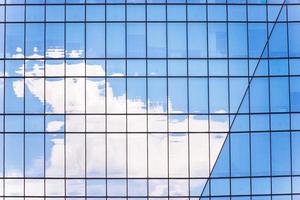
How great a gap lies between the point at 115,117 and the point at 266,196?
24.3 feet

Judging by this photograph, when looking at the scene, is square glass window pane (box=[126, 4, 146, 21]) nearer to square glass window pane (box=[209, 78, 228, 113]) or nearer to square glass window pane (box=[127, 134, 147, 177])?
square glass window pane (box=[209, 78, 228, 113])

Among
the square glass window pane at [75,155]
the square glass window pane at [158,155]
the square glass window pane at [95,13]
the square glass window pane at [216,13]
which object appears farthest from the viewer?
the square glass window pane at [216,13]

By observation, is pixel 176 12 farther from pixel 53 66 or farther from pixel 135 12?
pixel 53 66

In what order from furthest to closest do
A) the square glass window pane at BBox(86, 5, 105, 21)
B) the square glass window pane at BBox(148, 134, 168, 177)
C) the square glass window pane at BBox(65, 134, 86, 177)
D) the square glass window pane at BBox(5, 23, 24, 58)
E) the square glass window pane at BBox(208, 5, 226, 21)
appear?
the square glass window pane at BBox(208, 5, 226, 21) < the square glass window pane at BBox(86, 5, 105, 21) < the square glass window pane at BBox(5, 23, 24, 58) < the square glass window pane at BBox(148, 134, 168, 177) < the square glass window pane at BBox(65, 134, 86, 177)

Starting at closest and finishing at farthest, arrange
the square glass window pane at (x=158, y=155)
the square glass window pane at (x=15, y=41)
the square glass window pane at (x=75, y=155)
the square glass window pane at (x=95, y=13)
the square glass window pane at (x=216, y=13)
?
the square glass window pane at (x=75, y=155), the square glass window pane at (x=158, y=155), the square glass window pane at (x=15, y=41), the square glass window pane at (x=95, y=13), the square glass window pane at (x=216, y=13)

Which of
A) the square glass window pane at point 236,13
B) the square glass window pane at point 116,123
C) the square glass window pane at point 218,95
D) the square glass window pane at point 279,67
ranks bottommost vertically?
the square glass window pane at point 116,123

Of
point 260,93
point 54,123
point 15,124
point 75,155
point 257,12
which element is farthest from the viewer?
point 257,12

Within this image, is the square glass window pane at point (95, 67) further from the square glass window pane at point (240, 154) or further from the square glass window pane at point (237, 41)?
the square glass window pane at point (240, 154)

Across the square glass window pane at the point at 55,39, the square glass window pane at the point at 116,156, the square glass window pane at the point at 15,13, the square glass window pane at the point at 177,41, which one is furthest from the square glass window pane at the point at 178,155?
the square glass window pane at the point at 15,13

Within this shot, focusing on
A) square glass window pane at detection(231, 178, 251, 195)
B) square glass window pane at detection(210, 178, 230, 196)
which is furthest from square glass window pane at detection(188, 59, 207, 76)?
square glass window pane at detection(231, 178, 251, 195)

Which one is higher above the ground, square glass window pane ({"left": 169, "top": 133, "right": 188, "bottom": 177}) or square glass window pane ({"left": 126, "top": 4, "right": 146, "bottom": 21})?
square glass window pane ({"left": 126, "top": 4, "right": 146, "bottom": 21})

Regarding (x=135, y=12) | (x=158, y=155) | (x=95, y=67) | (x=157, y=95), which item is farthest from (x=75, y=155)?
(x=135, y=12)

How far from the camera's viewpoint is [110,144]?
22188 mm

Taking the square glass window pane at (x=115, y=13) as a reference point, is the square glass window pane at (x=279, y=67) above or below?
below
